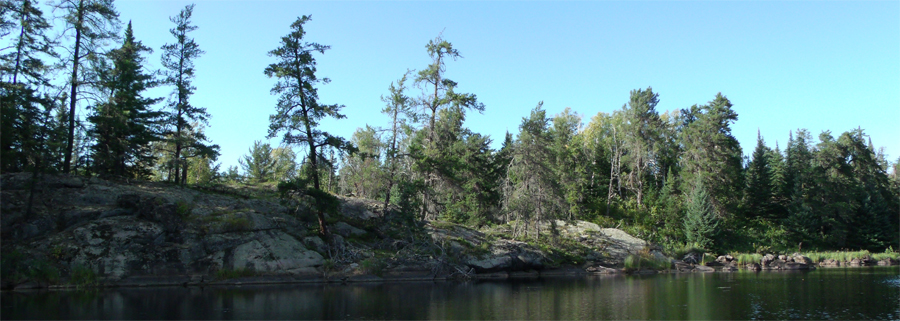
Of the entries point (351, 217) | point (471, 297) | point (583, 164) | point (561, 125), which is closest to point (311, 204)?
point (351, 217)

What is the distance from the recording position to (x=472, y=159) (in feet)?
160

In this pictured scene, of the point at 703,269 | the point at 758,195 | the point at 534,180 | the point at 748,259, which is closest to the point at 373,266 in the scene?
the point at 534,180

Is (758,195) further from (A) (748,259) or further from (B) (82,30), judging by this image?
(B) (82,30)

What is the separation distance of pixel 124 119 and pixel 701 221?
158 ft

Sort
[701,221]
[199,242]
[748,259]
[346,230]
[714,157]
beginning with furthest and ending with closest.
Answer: [714,157] → [701,221] → [748,259] → [346,230] → [199,242]

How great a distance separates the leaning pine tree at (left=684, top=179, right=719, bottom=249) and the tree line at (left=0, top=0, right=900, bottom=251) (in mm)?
130

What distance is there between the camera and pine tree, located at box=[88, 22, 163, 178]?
32.7 metres

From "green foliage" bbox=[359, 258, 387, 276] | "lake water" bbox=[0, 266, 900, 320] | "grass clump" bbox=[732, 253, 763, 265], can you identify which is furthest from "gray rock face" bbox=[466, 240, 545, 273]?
"grass clump" bbox=[732, 253, 763, 265]

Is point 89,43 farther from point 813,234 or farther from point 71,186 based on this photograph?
point 813,234

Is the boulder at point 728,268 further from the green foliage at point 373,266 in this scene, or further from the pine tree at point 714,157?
the green foliage at point 373,266

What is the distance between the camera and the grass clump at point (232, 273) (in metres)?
29.1

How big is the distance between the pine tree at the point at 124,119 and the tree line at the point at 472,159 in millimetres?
108

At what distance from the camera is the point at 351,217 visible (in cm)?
3925

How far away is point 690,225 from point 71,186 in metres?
50.0
